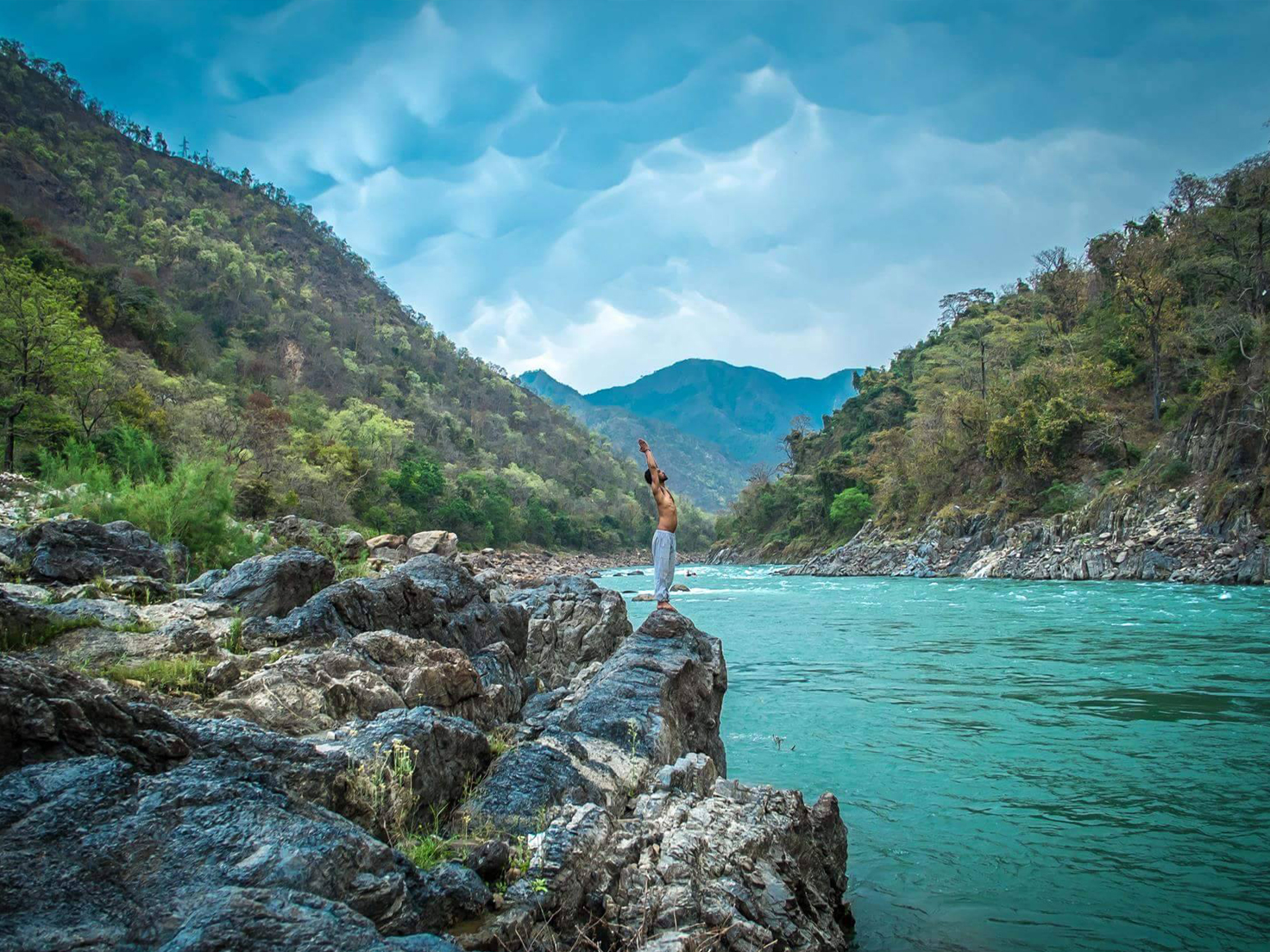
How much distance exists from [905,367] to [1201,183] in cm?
5486

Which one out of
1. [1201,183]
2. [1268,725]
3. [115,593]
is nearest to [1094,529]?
[1201,183]

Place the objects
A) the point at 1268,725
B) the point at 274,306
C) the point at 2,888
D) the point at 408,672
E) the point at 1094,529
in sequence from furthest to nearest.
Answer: the point at 274,306 → the point at 1094,529 → the point at 1268,725 → the point at 408,672 → the point at 2,888

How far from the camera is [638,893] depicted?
3758 mm

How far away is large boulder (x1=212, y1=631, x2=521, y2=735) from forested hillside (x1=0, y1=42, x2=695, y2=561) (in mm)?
11733

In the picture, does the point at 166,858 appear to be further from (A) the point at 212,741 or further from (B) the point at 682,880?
(B) the point at 682,880

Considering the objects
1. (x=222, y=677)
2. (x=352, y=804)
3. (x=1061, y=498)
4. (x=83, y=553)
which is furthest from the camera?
(x=1061, y=498)

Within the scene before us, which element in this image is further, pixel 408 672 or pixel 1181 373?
pixel 1181 373

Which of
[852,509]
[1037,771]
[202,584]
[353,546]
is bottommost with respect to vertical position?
[1037,771]

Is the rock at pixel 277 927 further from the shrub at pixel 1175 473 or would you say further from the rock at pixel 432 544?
the shrub at pixel 1175 473

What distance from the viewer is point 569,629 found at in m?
15.4

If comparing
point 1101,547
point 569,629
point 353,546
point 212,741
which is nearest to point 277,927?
point 212,741

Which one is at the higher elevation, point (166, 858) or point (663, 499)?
point (663, 499)

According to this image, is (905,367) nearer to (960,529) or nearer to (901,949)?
(960,529)

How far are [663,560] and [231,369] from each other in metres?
73.6
